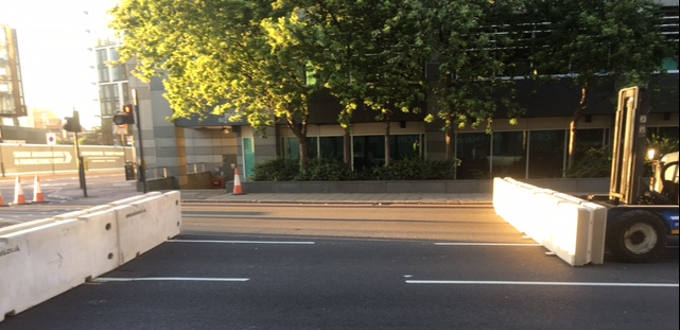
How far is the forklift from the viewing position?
18.2 feet

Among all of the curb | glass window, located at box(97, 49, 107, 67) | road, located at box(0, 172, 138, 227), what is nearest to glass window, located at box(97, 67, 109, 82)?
glass window, located at box(97, 49, 107, 67)

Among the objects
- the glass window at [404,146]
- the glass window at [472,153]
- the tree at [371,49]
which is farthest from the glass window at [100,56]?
the glass window at [472,153]

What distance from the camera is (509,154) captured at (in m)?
16.2

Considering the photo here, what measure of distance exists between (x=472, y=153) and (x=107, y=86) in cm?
6330

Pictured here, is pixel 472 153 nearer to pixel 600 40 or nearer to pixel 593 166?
pixel 593 166

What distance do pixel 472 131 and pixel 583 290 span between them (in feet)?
40.9

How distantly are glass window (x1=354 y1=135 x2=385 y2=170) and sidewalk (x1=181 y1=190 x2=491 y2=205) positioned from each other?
3.76 meters

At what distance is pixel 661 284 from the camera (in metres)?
4.70

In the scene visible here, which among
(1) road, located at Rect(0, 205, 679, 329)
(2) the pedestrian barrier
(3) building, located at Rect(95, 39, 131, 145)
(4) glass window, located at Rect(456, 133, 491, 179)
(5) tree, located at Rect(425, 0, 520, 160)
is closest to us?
(1) road, located at Rect(0, 205, 679, 329)

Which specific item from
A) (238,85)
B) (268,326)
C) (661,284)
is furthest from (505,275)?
(238,85)

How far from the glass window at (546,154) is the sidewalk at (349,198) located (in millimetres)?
4700

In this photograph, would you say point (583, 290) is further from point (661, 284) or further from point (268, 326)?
point (268, 326)

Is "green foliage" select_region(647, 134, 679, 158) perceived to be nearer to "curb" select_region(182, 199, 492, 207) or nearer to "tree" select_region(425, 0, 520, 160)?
"tree" select_region(425, 0, 520, 160)

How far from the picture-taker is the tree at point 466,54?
36.3 ft
